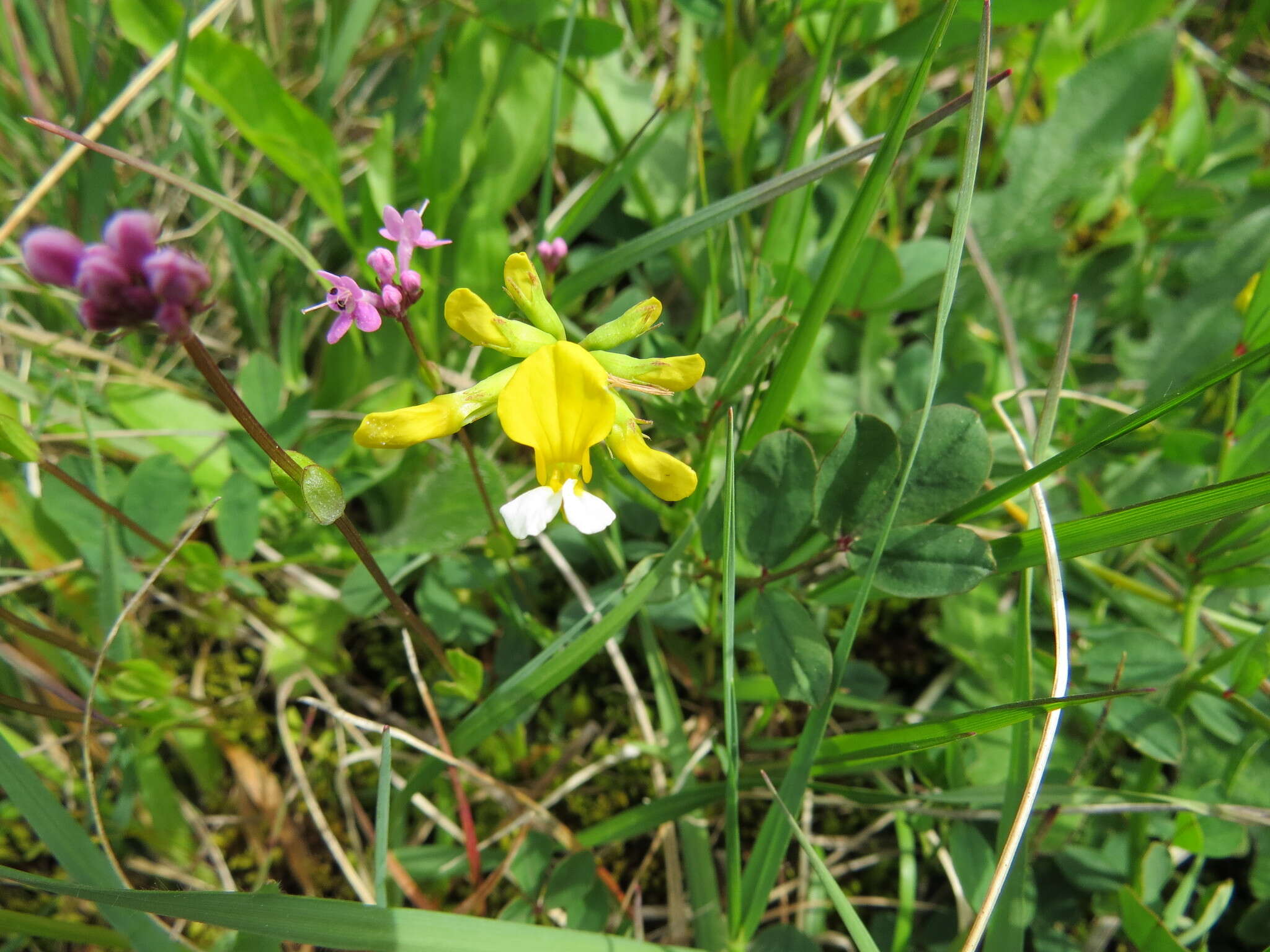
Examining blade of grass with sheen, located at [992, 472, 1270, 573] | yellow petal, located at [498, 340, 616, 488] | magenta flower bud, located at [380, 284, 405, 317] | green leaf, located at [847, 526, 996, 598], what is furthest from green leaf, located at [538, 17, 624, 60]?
blade of grass with sheen, located at [992, 472, 1270, 573]

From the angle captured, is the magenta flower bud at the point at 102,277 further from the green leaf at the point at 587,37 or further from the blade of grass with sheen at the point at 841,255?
the green leaf at the point at 587,37

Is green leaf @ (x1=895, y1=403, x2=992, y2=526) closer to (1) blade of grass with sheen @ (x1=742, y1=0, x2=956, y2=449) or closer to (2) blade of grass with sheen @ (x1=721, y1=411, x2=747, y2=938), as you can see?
(1) blade of grass with sheen @ (x1=742, y1=0, x2=956, y2=449)

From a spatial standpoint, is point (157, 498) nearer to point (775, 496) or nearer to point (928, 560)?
point (775, 496)

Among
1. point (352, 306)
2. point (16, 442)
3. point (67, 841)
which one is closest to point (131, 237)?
point (352, 306)

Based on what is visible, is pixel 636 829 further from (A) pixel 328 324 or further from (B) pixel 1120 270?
(B) pixel 1120 270

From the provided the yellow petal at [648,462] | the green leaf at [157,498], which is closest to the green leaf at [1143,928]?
the yellow petal at [648,462]

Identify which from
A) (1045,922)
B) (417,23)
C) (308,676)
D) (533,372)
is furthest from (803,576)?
(417,23)
